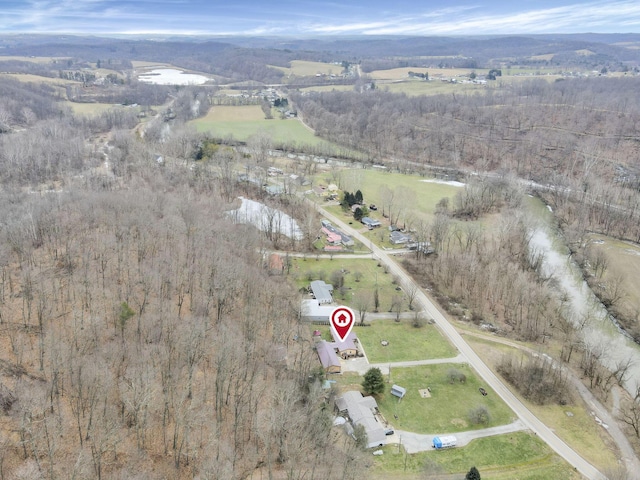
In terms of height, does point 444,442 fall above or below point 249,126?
below

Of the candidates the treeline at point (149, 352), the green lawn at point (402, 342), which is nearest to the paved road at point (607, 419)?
the green lawn at point (402, 342)

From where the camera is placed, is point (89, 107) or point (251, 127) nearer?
point (251, 127)

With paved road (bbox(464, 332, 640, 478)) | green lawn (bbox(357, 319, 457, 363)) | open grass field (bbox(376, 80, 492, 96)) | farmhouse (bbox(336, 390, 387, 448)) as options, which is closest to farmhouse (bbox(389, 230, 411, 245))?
green lawn (bbox(357, 319, 457, 363))

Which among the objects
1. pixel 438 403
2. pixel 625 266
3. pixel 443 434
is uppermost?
pixel 625 266

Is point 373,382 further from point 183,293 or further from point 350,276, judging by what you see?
point 350,276

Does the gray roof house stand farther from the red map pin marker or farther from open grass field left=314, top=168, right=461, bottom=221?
open grass field left=314, top=168, right=461, bottom=221

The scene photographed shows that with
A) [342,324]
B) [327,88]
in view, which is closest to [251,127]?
[327,88]
